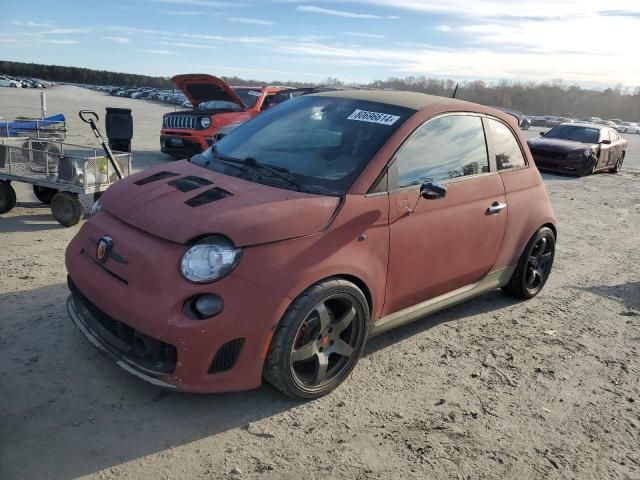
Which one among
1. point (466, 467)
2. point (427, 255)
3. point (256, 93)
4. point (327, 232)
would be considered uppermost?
point (256, 93)

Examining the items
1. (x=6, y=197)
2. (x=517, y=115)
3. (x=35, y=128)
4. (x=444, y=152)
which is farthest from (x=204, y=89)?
(x=517, y=115)

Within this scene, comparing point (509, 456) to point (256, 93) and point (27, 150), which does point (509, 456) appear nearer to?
point (27, 150)

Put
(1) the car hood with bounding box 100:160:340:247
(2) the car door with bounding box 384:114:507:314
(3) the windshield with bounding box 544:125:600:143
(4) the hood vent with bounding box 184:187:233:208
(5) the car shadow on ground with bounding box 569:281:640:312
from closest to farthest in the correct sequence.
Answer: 1. (1) the car hood with bounding box 100:160:340:247
2. (4) the hood vent with bounding box 184:187:233:208
3. (2) the car door with bounding box 384:114:507:314
4. (5) the car shadow on ground with bounding box 569:281:640:312
5. (3) the windshield with bounding box 544:125:600:143

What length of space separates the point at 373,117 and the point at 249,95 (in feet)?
33.6

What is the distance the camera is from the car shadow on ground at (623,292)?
17.2ft

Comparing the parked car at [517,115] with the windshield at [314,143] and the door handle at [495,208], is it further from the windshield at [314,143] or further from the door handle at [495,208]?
the windshield at [314,143]

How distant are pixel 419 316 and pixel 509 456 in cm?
118

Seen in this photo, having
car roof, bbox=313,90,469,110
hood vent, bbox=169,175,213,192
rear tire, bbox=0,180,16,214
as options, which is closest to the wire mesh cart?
rear tire, bbox=0,180,16,214

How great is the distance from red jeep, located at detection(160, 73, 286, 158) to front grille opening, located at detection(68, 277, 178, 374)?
9.00 m

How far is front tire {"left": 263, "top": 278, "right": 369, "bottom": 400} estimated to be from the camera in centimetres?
291

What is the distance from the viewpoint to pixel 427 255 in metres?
3.65

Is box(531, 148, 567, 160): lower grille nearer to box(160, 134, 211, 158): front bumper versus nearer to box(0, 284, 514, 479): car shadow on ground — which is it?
box(160, 134, 211, 158): front bumper

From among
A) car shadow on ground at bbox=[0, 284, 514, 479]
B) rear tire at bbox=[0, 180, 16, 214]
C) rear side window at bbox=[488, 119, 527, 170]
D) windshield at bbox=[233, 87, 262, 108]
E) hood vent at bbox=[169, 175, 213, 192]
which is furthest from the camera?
windshield at bbox=[233, 87, 262, 108]

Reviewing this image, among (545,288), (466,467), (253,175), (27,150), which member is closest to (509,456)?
(466,467)
